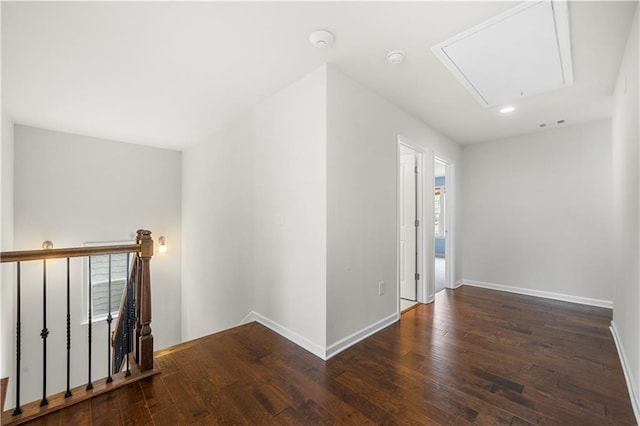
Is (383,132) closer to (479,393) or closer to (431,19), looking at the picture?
(431,19)

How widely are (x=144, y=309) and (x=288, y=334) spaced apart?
127 cm

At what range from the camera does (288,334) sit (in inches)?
105

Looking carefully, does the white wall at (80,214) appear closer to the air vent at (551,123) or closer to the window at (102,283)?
the window at (102,283)

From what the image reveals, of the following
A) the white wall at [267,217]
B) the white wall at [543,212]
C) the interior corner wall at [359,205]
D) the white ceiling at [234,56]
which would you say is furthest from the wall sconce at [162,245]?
the white wall at [543,212]

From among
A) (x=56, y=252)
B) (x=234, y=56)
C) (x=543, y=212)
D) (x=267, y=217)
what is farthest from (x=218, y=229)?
(x=543, y=212)

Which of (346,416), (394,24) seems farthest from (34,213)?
(394,24)

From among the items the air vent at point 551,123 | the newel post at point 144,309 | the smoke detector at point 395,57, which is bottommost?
the newel post at point 144,309

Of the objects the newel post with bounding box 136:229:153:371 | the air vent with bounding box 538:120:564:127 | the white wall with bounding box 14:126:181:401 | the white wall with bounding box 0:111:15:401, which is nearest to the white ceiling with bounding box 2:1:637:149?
the air vent with bounding box 538:120:564:127

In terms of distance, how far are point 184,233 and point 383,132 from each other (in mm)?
4077

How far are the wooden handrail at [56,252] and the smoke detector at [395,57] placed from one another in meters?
2.47

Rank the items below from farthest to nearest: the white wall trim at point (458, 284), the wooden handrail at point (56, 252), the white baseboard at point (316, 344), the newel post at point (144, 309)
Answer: the white wall trim at point (458, 284)
the white baseboard at point (316, 344)
the newel post at point (144, 309)
the wooden handrail at point (56, 252)

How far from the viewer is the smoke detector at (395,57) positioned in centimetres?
213

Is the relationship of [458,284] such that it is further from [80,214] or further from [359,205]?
[80,214]

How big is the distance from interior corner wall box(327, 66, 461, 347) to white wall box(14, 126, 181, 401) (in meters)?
3.92
